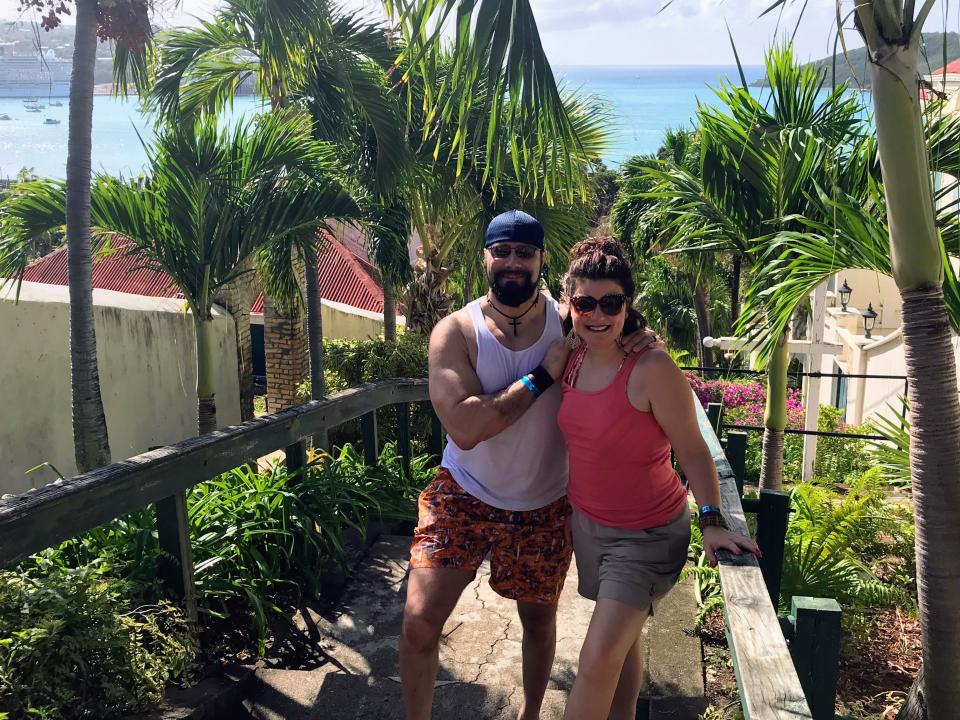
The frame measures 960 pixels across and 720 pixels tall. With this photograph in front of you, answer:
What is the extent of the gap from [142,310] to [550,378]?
402 inches

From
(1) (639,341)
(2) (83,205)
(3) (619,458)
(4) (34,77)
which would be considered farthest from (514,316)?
(4) (34,77)

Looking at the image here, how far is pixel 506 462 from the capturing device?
2688 mm

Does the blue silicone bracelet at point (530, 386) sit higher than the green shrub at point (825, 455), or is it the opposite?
the blue silicone bracelet at point (530, 386)

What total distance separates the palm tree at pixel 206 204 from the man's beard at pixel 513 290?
4.08 m

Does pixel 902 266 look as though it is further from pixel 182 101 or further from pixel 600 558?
pixel 182 101

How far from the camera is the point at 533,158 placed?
3506 mm

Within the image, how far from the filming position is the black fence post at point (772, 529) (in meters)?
2.90

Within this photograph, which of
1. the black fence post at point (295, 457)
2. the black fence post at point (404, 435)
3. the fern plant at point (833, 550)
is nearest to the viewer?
the black fence post at point (295, 457)

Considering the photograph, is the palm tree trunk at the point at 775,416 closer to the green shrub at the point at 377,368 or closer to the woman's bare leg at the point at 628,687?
the green shrub at the point at 377,368

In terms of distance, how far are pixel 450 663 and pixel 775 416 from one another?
4.68 m

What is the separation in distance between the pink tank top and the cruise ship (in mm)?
4949

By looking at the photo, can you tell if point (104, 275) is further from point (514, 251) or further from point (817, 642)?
point (817, 642)

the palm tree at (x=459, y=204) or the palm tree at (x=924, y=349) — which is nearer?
the palm tree at (x=924, y=349)

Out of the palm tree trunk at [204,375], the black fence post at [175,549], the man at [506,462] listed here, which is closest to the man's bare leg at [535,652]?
the man at [506,462]
